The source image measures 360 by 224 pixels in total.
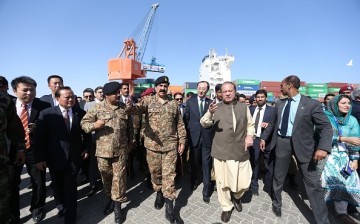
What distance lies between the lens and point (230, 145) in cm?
312

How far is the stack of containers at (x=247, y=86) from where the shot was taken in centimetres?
3900

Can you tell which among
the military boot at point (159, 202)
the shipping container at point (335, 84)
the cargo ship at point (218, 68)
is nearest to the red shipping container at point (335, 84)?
the shipping container at point (335, 84)

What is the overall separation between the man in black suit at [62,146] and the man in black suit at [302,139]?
3395 mm

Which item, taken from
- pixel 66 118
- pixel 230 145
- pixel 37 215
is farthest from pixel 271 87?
pixel 37 215

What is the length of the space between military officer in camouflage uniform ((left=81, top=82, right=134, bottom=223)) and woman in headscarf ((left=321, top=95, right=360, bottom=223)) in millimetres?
3588

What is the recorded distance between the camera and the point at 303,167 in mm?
2906

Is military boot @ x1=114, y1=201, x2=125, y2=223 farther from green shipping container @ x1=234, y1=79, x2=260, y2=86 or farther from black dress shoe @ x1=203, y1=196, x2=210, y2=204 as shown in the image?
green shipping container @ x1=234, y1=79, x2=260, y2=86

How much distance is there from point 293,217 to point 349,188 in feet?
3.43

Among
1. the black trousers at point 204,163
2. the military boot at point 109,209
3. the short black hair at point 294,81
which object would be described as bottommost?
the military boot at point 109,209

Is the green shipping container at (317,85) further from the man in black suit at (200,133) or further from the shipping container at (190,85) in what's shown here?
the man in black suit at (200,133)

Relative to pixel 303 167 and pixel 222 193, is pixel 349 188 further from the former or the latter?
pixel 222 193

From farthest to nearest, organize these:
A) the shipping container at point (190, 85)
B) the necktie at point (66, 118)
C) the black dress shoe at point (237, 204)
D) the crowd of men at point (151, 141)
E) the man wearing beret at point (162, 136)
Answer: the shipping container at point (190, 85) → the black dress shoe at point (237, 204) → the man wearing beret at point (162, 136) → the necktie at point (66, 118) → the crowd of men at point (151, 141)

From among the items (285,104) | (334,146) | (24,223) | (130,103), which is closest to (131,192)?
(24,223)

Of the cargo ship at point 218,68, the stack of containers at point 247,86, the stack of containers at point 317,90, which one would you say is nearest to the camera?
the cargo ship at point 218,68
